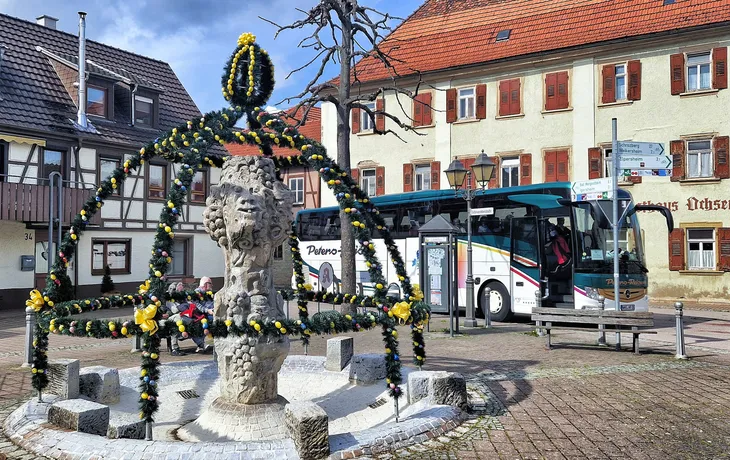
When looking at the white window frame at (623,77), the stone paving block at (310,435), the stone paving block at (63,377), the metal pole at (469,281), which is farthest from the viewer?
the white window frame at (623,77)

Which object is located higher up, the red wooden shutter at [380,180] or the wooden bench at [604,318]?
the red wooden shutter at [380,180]

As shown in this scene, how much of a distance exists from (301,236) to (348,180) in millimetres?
16967

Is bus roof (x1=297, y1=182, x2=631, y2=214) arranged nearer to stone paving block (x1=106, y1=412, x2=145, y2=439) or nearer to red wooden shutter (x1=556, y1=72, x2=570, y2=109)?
red wooden shutter (x1=556, y1=72, x2=570, y2=109)

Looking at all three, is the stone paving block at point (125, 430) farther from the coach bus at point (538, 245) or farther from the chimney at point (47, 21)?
the chimney at point (47, 21)

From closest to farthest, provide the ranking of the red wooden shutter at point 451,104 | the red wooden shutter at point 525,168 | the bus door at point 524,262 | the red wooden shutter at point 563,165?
the bus door at point 524,262 → the red wooden shutter at point 563,165 → the red wooden shutter at point 525,168 → the red wooden shutter at point 451,104

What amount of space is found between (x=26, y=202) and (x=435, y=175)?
49.3 feet

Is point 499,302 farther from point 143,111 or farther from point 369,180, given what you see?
point 143,111

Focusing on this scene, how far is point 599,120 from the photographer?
2336cm

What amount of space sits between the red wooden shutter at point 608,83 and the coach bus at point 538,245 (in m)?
8.77

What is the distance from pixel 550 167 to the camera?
79.6 ft

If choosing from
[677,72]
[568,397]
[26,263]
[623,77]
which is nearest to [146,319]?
[568,397]

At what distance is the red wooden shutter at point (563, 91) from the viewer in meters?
24.0

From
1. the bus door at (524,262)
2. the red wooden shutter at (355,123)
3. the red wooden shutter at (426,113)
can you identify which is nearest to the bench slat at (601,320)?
the bus door at (524,262)

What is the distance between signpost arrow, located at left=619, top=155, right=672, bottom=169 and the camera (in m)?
10.6
